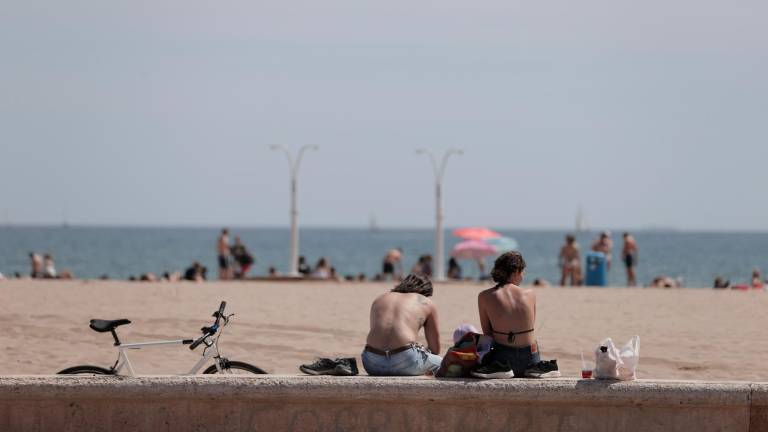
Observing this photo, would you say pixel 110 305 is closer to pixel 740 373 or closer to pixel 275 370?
pixel 275 370

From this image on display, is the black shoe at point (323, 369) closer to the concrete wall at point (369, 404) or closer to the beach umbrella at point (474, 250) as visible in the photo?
the concrete wall at point (369, 404)

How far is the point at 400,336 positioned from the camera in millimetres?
8117

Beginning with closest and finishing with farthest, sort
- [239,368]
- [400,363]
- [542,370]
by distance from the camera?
[542,370], [400,363], [239,368]

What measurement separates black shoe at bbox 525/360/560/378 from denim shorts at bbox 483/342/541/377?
29cm

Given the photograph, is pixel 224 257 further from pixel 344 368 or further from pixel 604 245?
pixel 344 368

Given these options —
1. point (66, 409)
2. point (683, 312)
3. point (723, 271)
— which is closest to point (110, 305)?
point (683, 312)

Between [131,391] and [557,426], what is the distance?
2.71 metres

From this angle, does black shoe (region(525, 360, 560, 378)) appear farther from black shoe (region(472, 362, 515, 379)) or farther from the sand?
the sand

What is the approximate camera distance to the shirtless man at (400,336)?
8.09 m

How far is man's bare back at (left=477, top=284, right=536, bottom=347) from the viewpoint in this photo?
8.02 m

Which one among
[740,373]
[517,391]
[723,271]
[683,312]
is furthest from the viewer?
[723,271]

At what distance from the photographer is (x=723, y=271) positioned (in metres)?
86.1

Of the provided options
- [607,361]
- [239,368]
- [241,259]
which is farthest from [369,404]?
[241,259]

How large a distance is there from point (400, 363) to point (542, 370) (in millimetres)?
1068
